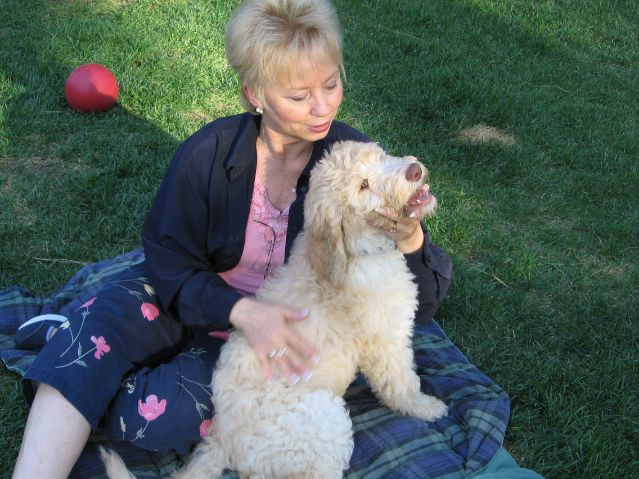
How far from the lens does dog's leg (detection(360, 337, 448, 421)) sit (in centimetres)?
283

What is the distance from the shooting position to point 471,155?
5.13m

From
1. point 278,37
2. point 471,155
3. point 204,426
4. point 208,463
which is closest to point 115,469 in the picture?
point 208,463

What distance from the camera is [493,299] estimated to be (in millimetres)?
3877

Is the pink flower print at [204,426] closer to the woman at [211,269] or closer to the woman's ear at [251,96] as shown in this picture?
the woman at [211,269]

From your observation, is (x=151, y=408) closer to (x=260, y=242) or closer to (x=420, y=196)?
(x=260, y=242)

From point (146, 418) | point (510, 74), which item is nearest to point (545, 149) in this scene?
point (510, 74)

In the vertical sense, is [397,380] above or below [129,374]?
above

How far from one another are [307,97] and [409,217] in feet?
2.27

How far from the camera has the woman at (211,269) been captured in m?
2.62

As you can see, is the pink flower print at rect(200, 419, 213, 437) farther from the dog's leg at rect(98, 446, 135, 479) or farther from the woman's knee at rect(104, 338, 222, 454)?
the dog's leg at rect(98, 446, 135, 479)

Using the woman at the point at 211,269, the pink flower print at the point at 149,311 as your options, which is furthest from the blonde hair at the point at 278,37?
the pink flower print at the point at 149,311

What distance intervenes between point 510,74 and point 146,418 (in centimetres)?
510

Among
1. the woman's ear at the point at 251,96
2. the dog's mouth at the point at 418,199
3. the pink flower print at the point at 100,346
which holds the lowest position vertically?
the pink flower print at the point at 100,346

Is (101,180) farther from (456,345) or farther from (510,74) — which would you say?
(510,74)
